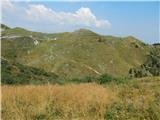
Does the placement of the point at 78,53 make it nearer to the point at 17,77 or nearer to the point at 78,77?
the point at 78,77

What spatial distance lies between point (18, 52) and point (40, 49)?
4951mm

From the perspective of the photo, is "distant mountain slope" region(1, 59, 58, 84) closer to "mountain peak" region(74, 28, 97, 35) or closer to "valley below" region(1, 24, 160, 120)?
"valley below" region(1, 24, 160, 120)

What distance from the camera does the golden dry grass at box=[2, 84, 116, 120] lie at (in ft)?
24.1

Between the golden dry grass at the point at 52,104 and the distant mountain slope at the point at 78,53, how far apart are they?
55969 mm

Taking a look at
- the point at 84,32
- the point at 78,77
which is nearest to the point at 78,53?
the point at 84,32

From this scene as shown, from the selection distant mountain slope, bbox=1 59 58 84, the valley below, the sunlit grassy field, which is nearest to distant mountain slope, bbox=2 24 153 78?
the valley below

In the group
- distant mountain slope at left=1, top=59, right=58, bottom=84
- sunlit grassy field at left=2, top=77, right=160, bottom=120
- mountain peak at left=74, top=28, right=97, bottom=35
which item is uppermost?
mountain peak at left=74, top=28, right=97, bottom=35

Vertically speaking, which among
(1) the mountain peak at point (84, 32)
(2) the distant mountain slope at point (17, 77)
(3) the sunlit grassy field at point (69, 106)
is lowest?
(2) the distant mountain slope at point (17, 77)

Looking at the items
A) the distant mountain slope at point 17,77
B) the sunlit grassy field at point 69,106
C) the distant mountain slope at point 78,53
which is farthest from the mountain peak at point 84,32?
the sunlit grassy field at point 69,106

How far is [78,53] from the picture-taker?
78875 millimetres

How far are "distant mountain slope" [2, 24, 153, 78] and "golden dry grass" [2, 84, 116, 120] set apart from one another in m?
56.0

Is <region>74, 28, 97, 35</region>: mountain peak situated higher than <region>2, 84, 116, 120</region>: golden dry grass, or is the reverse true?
<region>74, 28, 97, 35</region>: mountain peak

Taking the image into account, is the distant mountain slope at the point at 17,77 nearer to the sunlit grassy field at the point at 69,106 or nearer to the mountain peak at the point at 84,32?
the sunlit grassy field at the point at 69,106

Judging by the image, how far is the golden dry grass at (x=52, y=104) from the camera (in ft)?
24.1
